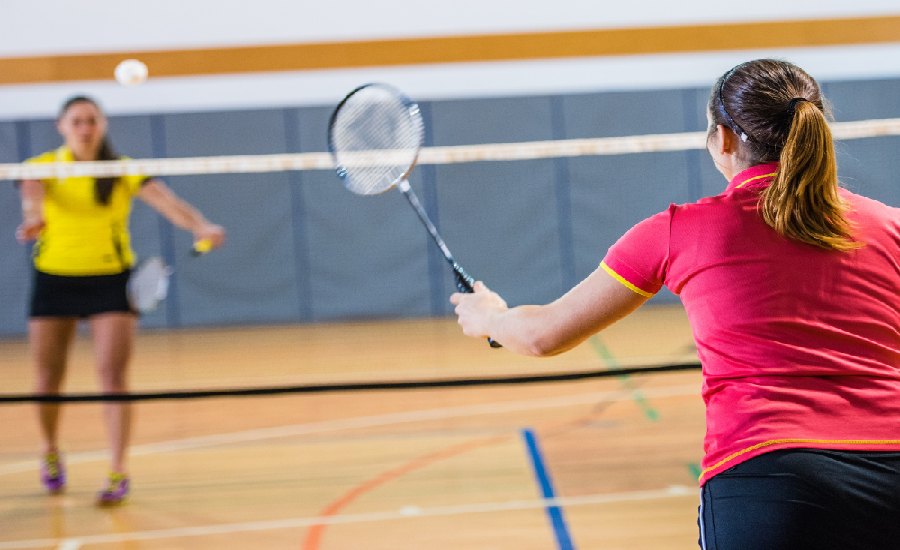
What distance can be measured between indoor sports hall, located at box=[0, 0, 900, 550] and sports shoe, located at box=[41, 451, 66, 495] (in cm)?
4

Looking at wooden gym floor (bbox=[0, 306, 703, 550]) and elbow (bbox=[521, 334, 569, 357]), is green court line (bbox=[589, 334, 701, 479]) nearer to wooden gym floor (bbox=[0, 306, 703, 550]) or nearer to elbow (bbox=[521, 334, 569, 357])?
wooden gym floor (bbox=[0, 306, 703, 550])

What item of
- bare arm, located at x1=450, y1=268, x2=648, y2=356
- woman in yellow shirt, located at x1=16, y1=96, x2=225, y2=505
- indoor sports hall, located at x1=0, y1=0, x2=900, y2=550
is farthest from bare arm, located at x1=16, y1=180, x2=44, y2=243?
bare arm, located at x1=450, y1=268, x2=648, y2=356

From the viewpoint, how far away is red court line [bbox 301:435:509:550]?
353cm

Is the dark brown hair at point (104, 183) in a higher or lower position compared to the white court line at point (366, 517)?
higher

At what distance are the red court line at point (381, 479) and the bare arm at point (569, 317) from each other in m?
2.07

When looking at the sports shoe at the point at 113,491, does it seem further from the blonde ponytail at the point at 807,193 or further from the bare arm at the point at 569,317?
the blonde ponytail at the point at 807,193

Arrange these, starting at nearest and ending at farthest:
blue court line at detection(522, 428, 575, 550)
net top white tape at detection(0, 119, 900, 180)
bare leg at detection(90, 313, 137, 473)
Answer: blue court line at detection(522, 428, 575, 550) < net top white tape at detection(0, 119, 900, 180) < bare leg at detection(90, 313, 137, 473)

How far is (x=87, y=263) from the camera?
402cm

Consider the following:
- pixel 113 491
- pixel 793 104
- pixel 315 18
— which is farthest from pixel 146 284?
pixel 315 18

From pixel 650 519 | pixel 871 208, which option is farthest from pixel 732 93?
pixel 650 519

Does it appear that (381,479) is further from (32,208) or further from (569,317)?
(569,317)

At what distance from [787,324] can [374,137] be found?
5.92 ft

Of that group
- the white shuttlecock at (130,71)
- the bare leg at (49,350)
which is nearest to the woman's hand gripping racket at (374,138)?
the bare leg at (49,350)

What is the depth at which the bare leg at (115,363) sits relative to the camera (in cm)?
393
